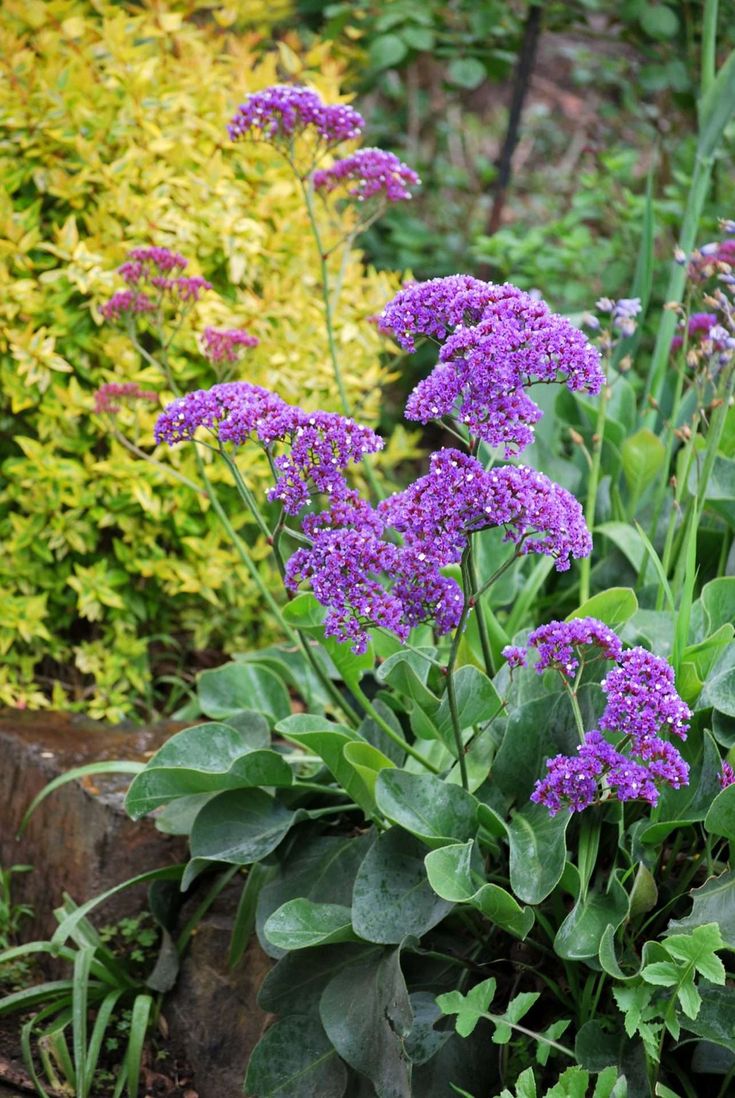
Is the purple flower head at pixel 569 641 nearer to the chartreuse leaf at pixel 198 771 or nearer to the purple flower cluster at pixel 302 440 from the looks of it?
the purple flower cluster at pixel 302 440

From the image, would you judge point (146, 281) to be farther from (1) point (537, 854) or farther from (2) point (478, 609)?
(1) point (537, 854)

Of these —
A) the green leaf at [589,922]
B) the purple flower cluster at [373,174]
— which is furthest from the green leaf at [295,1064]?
the purple flower cluster at [373,174]

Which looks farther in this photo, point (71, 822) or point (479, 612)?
point (71, 822)

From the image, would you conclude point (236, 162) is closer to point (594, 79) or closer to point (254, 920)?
point (254, 920)

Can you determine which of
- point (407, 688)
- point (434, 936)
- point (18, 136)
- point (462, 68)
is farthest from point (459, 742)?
point (462, 68)

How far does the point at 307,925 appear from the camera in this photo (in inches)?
76.3

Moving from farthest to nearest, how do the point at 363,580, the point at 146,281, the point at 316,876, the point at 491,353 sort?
the point at 146,281
the point at 316,876
the point at 363,580
the point at 491,353

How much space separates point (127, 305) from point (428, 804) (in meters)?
1.13

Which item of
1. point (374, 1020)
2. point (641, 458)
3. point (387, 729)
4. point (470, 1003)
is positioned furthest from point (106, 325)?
point (470, 1003)

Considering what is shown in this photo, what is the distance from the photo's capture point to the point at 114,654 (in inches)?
123

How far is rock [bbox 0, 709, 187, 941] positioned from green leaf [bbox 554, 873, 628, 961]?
106 centimetres

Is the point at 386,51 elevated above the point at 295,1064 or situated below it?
above

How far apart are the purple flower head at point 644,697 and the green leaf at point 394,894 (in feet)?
1.50

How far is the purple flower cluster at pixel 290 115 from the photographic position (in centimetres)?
227
